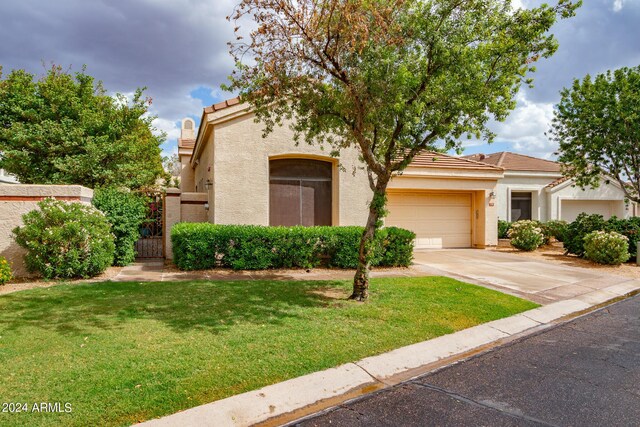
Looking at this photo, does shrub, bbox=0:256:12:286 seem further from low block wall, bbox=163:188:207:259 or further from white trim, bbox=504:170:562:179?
white trim, bbox=504:170:562:179

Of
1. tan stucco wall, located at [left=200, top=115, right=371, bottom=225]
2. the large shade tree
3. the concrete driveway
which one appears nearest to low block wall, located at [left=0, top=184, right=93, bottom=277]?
tan stucco wall, located at [left=200, top=115, right=371, bottom=225]

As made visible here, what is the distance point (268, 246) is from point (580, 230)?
11770mm

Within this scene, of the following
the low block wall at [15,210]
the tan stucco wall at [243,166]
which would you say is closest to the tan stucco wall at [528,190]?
the tan stucco wall at [243,166]

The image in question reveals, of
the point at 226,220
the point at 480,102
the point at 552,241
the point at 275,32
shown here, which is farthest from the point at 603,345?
the point at 552,241

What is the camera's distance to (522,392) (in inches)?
158

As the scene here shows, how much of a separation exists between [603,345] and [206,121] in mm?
10331

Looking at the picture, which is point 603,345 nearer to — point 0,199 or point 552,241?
point 0,199

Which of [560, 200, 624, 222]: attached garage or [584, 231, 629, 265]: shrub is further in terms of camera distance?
[560, 200, 624, 222]: attached garage

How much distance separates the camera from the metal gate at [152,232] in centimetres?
1265

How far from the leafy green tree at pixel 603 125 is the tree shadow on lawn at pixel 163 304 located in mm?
11901

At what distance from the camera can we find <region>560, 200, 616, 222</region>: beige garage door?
22.5 m

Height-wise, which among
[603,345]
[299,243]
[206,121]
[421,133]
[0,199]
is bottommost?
[603,345]

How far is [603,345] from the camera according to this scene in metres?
5.50

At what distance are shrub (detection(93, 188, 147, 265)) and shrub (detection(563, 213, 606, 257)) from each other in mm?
14767
